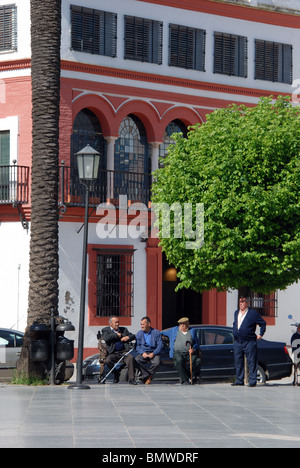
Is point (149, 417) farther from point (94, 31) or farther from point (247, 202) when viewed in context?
point (94, 31)

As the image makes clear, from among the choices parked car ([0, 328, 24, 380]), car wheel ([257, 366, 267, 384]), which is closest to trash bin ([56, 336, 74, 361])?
parked car ([0, 328, 24, 380])

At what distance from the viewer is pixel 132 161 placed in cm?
3181

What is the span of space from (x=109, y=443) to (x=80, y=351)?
8.19 m

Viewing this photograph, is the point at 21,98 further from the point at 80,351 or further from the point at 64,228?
the point at 80,351

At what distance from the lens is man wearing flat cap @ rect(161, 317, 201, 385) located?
21078mm

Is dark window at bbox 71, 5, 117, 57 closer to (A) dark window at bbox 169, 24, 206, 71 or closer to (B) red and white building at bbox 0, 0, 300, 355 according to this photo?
(B) red and white building at bbox 0, 0, 300, 355

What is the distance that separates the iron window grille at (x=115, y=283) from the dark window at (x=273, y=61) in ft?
25.5

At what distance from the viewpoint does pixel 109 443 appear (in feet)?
37.8

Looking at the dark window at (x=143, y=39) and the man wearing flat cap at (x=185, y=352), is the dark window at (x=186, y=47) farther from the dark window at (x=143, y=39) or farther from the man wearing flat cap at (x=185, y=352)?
the man wearing flat cap at (x=185, y=352)

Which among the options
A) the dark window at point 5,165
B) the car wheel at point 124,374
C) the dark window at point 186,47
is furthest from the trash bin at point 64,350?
the dark window at point 186,47

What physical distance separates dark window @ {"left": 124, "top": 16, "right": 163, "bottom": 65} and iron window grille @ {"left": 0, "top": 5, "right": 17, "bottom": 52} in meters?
3.38

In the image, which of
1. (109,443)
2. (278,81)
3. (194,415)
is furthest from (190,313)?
(109,443)

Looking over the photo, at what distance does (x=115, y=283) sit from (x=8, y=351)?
24.9ft

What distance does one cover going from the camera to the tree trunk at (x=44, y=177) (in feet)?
69.3
